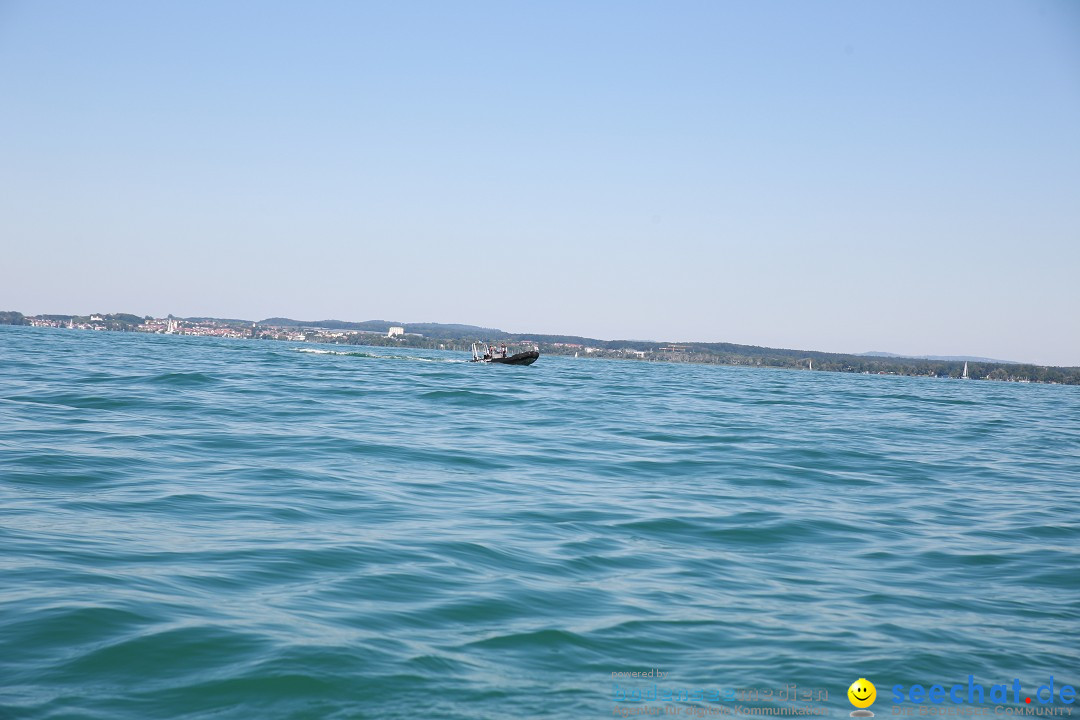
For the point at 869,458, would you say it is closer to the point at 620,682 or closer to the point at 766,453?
the point at 766,453

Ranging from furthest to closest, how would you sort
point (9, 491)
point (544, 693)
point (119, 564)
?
1. point (9, 491)
2. point (119, 564)
3. point (544, 693)

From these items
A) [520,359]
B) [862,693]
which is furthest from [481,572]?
[520,359]

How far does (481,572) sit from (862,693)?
3.90 metres

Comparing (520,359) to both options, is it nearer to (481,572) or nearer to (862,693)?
(481,572)

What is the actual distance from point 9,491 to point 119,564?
13.5 feet

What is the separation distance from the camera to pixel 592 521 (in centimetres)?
1158

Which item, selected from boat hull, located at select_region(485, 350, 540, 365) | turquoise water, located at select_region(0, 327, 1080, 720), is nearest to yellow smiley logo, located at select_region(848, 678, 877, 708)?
turquoise water, located at select_region(0, 327, 1080, 720)

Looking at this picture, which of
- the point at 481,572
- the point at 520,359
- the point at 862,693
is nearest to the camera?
Answer: the point at 862,693

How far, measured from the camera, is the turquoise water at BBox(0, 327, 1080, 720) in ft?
19.7

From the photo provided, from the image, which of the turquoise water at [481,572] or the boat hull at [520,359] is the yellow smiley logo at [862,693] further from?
the boat hull at [520,359]

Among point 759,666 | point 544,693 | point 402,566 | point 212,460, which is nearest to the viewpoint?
point 544,693

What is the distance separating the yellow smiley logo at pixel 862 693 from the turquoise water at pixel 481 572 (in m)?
0.10

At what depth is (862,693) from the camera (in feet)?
20.2

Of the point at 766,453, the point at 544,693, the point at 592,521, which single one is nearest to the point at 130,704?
the point at 544,693
